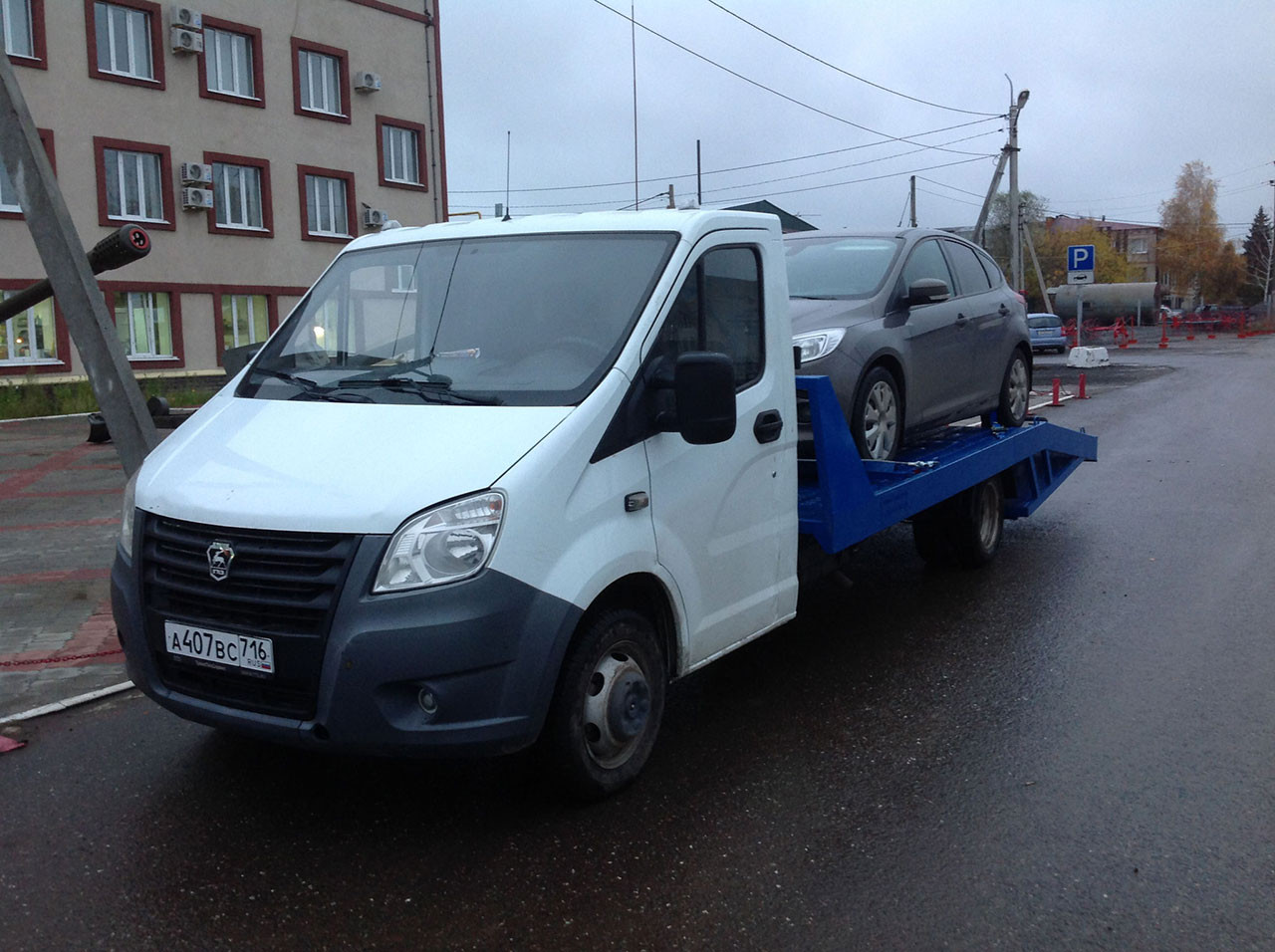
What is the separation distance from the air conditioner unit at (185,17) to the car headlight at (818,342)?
82.9 feet

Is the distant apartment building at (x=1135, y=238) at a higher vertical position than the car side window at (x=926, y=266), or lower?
higher

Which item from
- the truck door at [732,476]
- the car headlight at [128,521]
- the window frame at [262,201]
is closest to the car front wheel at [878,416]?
the truck door at [732,476]

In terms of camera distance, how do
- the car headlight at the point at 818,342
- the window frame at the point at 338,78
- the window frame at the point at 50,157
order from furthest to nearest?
the window frame at the point at 338,78 < the window frame at the point at 50,157 < the car headlight at the point at 818,342

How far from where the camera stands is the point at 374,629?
11.8 feet

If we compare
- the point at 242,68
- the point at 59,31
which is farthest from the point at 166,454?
the point at 242,68

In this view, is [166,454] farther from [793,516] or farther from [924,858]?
[924,858]

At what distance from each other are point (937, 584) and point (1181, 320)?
2940 inches

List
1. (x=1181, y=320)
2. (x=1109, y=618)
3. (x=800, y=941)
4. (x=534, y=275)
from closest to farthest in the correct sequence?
1. (x=800, y=941)
2. (x=534, y=275)
3. (x=1109, y=618)
4. (x=1181, y=320)

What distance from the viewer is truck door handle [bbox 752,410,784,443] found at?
15.9 feet

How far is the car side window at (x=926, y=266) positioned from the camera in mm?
7395

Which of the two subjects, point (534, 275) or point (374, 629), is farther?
point (534, 275)

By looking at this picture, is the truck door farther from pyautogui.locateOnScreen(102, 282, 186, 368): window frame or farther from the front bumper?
pyautogui.locateOnScreen(102, 282, 186, 368): window frame

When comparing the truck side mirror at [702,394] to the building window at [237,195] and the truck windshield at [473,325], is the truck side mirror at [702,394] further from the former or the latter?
the building window at [237,195]

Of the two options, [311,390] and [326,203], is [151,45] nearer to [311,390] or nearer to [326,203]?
[326,203]
